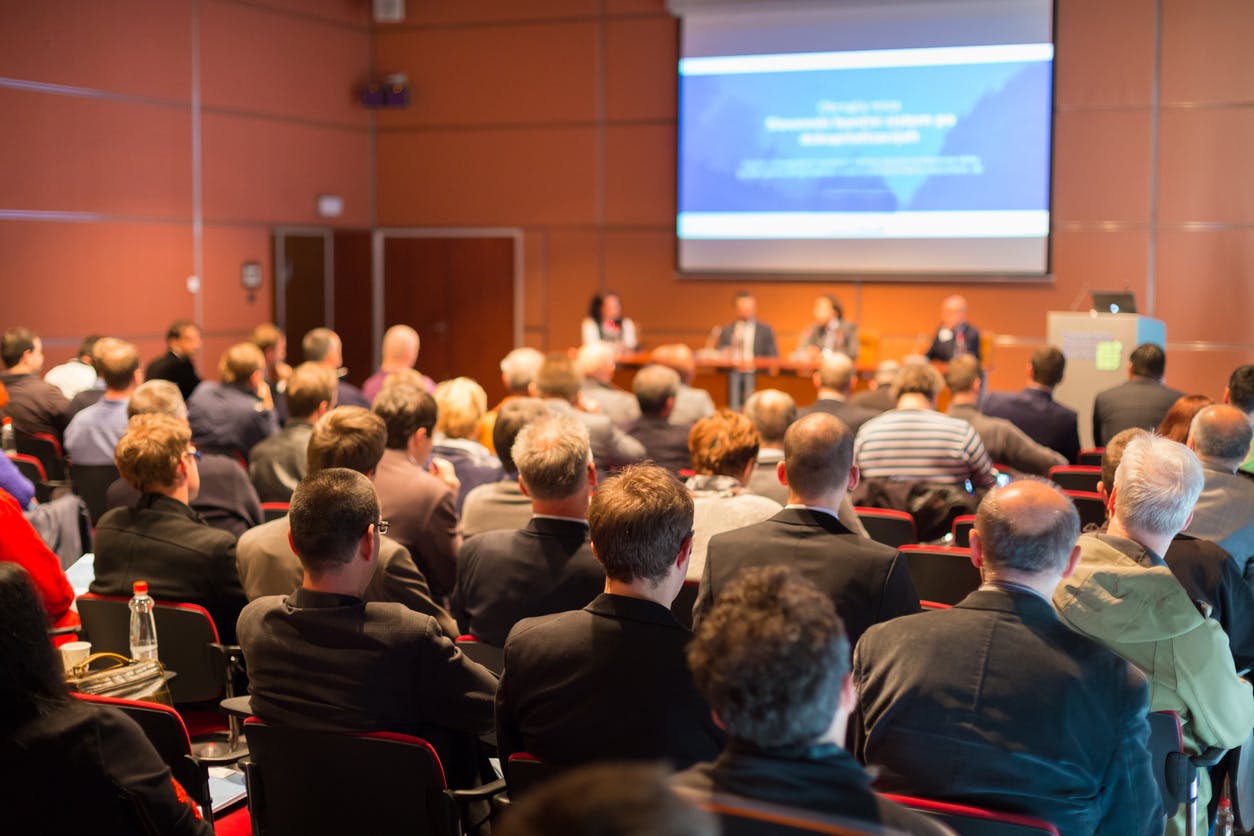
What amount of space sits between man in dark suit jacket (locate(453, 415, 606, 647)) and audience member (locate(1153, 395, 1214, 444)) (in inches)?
102

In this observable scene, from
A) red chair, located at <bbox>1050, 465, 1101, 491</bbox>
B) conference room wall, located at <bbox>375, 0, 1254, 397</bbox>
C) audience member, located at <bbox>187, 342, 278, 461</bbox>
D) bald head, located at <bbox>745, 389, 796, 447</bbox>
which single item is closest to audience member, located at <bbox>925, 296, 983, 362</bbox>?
conference room wall, located at <bbox>375, 0, 1254, 397</bbox>

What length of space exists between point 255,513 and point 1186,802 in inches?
128

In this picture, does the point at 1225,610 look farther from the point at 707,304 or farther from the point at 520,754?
the point at 707,304

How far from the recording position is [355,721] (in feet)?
8.38

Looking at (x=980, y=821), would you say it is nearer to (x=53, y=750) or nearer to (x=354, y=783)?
(x=354, y=783)

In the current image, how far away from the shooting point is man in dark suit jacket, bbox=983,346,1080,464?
688cm

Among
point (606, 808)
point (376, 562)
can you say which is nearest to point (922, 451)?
point (376, 562)

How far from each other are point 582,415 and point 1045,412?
286 cm

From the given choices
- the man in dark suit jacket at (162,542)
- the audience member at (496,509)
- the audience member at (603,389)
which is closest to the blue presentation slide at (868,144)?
the audience member at (603,389)

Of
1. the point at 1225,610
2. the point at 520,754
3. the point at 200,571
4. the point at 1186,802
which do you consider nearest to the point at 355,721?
the point at 520,754

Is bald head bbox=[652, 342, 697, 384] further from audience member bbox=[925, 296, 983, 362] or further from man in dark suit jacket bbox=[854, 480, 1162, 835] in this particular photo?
man in dark suit jacket bbox=[854, 480, 1162, 835]

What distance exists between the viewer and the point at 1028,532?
243 cm

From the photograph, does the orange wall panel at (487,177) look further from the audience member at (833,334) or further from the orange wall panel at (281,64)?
the audience member at (833,334)

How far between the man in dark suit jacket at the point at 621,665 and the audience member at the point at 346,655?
0.65ft
